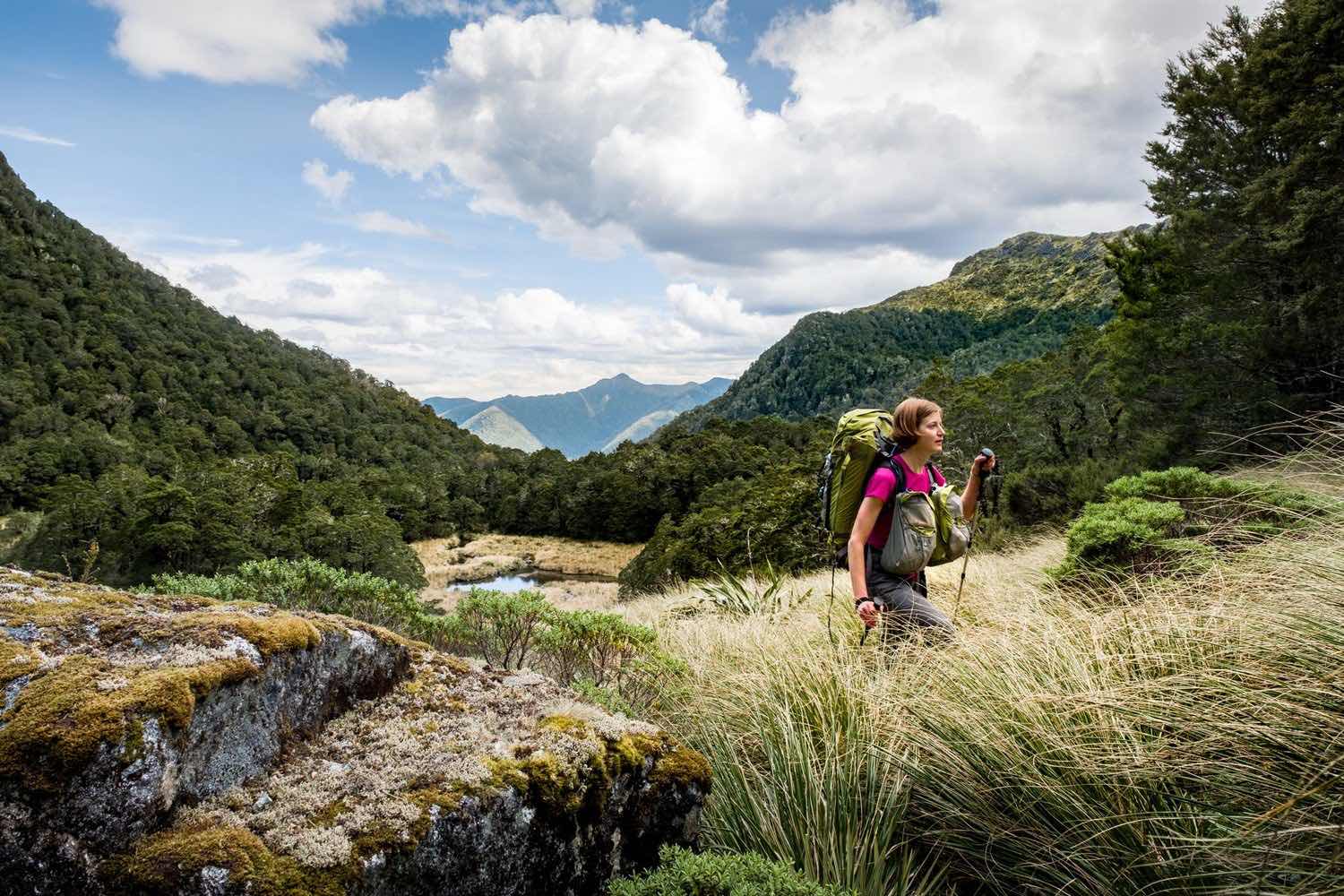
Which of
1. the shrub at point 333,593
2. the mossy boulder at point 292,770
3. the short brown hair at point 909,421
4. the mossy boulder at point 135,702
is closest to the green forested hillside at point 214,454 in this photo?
the shrub at point 333,593

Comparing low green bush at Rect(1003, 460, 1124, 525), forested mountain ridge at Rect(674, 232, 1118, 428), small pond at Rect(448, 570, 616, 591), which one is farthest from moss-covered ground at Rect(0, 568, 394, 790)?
forested mountain ridge at Rect(674, 232, 1118, 428)

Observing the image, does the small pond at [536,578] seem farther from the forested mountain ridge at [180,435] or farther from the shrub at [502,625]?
the shrub at [502,625]

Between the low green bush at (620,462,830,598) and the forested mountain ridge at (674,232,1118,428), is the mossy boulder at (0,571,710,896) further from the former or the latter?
the forested mountain ridge at (674,232,1118,428)

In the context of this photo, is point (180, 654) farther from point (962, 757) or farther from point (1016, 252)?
point (1016, 252)

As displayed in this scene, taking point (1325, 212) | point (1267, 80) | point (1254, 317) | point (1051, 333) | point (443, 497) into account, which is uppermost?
point (1051, 333)

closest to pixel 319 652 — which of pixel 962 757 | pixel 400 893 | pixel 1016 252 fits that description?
pixel 400 893

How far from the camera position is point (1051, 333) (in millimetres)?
112312

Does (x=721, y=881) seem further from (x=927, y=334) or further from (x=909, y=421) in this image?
(x=927, y=334)

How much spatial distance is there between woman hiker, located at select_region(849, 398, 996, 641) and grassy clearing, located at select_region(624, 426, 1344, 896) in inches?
7.4

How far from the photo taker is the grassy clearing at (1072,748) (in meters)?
1.98

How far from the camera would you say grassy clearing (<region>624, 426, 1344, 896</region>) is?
78.0 inches

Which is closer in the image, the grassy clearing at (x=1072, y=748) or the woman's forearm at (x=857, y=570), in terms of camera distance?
the grassy clearing at (x=1072, y=748)

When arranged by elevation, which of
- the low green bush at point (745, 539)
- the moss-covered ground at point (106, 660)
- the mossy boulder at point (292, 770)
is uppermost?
the moss-covered ground at point (106, 660)

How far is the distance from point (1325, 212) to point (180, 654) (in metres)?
17.7
